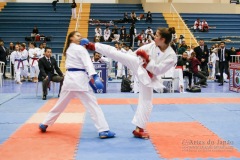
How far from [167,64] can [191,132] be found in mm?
1305

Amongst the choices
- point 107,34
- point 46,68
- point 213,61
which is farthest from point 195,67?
point 107,34

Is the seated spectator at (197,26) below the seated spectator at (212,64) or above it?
above

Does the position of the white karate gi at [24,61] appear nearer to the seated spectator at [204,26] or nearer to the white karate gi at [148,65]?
the white karate gi at [148,65]

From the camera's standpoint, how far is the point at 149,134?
18.6ft

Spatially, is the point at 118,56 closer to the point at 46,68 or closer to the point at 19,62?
the point at 46,68

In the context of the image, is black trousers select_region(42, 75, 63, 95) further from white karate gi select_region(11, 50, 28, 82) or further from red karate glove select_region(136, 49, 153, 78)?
red karate glove select_region(136, 49, 153, 78)

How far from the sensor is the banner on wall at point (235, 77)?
38.6 feet

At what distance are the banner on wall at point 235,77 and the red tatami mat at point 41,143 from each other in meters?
7.17

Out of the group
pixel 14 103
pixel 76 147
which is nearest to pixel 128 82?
pixel 14 103

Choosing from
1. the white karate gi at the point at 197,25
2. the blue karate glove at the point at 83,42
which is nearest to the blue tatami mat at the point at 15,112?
the blue karate glove at the point at 83,42

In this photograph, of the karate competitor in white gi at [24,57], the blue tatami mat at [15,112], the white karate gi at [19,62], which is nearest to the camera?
the blue tatami mat at [15,112]

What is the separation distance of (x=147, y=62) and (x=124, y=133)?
4.31 feet

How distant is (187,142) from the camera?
5.12 meters

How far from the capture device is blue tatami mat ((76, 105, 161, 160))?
4.48 m
